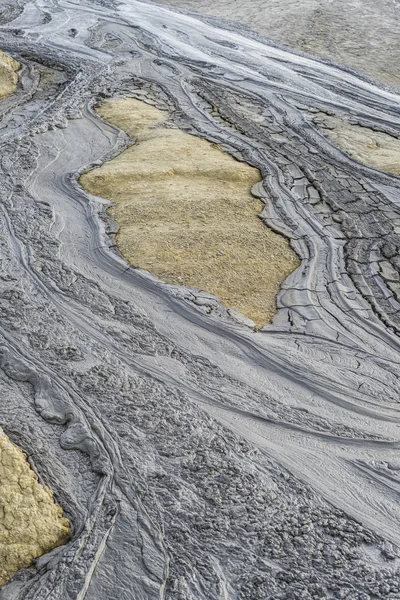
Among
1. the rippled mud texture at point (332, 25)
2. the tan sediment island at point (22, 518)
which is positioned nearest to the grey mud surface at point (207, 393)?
the tan sediment island at point (22, 518)

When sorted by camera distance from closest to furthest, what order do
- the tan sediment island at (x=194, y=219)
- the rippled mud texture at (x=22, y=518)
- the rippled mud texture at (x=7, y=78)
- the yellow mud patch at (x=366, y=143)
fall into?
1. the rippled mud texture at (x=22, y=518)
2. the tan sediment island at (x=194, y=219)
3. the yellow mud patch at (x=366, y=143)
4. the rippled mud texture at (x=7, y=78)

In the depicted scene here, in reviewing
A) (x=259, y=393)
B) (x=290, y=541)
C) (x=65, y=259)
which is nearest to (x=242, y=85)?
(x=65, y=259)

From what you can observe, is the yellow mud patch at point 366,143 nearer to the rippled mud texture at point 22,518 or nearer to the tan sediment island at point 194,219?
the tan sediment island at point 194,219

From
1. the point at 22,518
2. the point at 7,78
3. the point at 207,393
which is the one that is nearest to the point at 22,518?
the point at 22,518

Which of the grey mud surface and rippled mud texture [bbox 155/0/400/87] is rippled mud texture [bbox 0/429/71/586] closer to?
the grey mud surface

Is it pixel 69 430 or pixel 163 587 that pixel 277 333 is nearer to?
pixel 69 430

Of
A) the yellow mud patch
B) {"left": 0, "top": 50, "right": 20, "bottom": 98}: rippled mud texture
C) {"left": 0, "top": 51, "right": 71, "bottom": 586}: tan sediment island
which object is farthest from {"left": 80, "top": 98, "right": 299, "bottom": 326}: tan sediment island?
{"left": 0, "top": 50, "right": 20, "bottom": 98}: rippled mud texture

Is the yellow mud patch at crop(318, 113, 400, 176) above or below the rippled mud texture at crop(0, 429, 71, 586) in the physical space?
above
